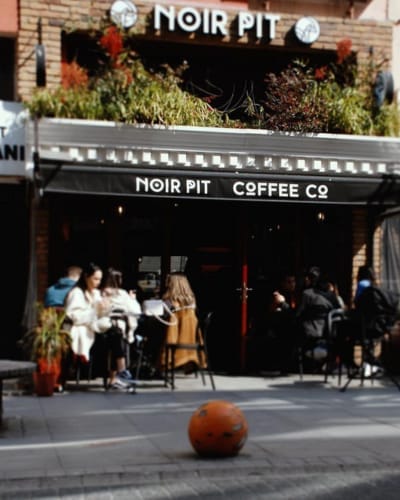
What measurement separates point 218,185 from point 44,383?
3.43 m

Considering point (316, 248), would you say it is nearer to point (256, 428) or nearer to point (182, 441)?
point (256, 428)

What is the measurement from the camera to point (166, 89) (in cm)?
1387

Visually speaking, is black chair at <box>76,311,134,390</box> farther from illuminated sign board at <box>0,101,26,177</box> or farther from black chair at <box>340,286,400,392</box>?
black chair at <box>340,286,400,392</box>

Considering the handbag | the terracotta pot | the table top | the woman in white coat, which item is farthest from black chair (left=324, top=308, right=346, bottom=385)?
the table top

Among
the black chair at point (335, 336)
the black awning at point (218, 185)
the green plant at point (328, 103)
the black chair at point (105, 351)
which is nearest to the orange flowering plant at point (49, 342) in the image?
the black chair at point (105, 351)

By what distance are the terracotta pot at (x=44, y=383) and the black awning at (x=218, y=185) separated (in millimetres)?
2301

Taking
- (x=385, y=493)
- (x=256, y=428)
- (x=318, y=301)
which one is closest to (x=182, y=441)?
(x=256, y=428)

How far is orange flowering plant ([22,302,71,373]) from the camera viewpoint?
38.5 ft

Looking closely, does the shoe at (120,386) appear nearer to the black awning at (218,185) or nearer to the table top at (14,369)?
the black awning at (218,185)

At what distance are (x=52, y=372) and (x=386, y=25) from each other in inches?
298

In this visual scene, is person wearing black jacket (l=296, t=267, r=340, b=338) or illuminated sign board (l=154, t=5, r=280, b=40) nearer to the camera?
person wearing black jacket (l=296, t=267, r=340, b=338)

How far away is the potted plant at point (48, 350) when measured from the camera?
11758mm

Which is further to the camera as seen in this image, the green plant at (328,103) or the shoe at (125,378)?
the green plant at (328,103)

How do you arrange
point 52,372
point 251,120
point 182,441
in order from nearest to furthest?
point 182,441, point 52,372, point 251,120
